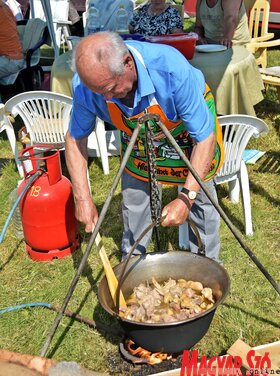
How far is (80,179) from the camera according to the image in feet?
9.78

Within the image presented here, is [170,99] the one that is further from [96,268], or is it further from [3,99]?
[3,99]

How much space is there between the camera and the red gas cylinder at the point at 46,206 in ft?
12.7

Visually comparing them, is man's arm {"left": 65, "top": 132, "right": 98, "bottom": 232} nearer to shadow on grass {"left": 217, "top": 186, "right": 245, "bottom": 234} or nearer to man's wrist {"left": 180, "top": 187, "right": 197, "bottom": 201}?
man's wrist {"left": 180, "top": 187, "right": 197, "bottom": 201}

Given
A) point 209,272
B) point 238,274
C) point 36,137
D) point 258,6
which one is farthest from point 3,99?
point 209,272

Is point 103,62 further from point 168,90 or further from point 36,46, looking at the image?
point 36,46

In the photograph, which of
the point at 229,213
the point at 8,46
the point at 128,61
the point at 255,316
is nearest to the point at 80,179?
the point at 128,61

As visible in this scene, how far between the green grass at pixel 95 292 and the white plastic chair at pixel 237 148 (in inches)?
8.0

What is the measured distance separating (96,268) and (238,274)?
1.14 metres

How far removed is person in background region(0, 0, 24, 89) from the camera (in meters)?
6.88

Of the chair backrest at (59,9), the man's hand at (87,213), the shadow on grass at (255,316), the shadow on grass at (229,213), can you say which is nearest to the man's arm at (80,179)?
the man's hand at (87,213)

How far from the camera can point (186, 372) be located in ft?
8.26

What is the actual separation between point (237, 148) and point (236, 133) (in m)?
0.14

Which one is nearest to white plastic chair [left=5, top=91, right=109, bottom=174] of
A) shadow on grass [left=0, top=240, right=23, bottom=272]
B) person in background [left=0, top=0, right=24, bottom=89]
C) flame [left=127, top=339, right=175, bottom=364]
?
shadow on grass [left=0, top=240, right=23, bottom=272]

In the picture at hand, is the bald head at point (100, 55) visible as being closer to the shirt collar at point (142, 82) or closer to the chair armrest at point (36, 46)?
the shirt collar at point (142, 82)
